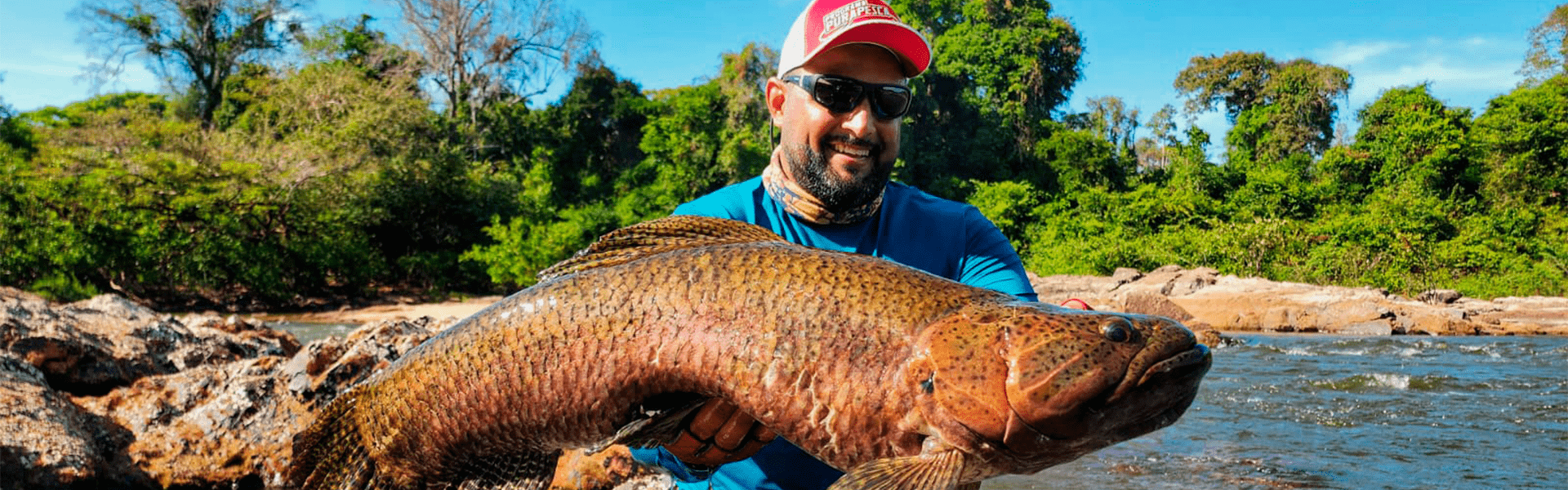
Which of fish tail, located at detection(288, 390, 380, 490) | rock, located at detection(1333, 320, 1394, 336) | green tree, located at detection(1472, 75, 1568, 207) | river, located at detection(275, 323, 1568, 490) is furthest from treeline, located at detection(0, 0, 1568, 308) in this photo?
fish tail, located at detection(288, 390, 380, 490)

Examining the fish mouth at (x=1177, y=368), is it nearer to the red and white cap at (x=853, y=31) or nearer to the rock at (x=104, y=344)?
the red and white cap at (x=853, y=31)

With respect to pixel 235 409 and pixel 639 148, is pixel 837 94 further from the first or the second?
pixel 639 148

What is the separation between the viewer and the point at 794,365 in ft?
5.77

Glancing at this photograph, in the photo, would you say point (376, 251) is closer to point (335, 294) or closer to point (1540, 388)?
point (335, 294)

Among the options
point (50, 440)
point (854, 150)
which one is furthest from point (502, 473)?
point (50, 440)

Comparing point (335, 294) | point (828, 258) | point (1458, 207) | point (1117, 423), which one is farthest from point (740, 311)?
point (1458, 207)

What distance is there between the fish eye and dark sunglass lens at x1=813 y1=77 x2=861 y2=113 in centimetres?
96

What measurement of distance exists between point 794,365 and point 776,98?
1.13 metres

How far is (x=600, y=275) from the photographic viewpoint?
192cm

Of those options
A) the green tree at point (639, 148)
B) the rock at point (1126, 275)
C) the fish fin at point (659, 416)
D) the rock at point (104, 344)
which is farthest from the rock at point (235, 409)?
the green tree at point (639, 148)

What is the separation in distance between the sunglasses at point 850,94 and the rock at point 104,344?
17.2 feet

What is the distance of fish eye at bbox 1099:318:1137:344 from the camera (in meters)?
1.69

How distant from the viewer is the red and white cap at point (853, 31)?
2.38 m

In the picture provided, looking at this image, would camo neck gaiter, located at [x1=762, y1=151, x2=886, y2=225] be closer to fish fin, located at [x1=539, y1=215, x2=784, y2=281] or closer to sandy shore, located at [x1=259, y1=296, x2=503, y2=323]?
fish fin, located at [x1=539, y1=215, x2=784, y2=281]
